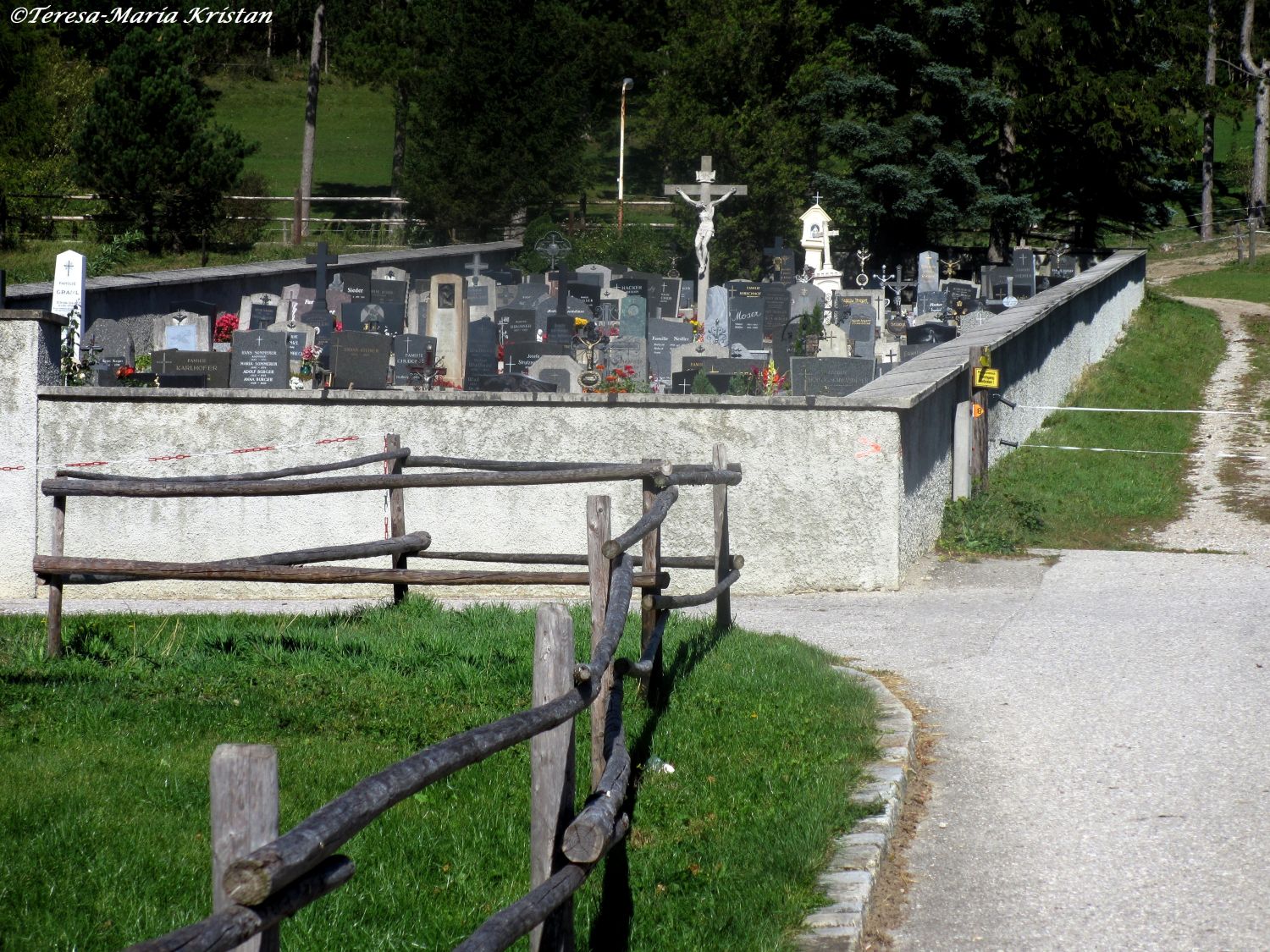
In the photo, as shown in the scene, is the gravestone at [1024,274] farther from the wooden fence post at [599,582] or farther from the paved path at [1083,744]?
the wooden fence post at [599,582]

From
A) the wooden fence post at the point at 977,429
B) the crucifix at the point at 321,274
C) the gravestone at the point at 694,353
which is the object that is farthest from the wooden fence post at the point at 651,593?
the crucifix at the point at 321,274

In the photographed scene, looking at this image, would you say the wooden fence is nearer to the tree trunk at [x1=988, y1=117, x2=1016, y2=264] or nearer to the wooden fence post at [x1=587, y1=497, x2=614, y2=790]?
the wooden fence post at [x1=587, y1=497, x2=614, y2=790]

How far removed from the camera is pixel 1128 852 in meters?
5.22

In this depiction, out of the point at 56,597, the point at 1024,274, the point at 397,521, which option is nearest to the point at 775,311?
the point at 1024,274

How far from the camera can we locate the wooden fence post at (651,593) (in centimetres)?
674

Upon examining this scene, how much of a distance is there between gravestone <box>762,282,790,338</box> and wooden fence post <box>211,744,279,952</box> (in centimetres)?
2017

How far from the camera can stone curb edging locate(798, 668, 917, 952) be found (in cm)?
436

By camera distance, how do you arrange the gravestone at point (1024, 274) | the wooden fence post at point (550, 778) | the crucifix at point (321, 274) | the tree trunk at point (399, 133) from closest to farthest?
1. the wooden fence post at point (550, 778)
2. the crucifix at point (321, 274)
3. the gravestone at point (1024, 274)
4. the tree trunk at point (399, 133)

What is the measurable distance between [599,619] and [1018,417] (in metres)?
12.3

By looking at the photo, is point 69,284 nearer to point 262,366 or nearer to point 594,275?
point 262,366

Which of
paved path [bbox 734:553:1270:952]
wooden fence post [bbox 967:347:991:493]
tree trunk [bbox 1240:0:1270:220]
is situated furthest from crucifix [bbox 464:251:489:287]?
tree trunk [bbox 1240:0:1270:220]

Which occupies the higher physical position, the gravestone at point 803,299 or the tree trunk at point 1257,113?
the tree trunk at point 1257,113

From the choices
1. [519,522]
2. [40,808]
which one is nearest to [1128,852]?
[40,808]

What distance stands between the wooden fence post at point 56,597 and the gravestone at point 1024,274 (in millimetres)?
21687
